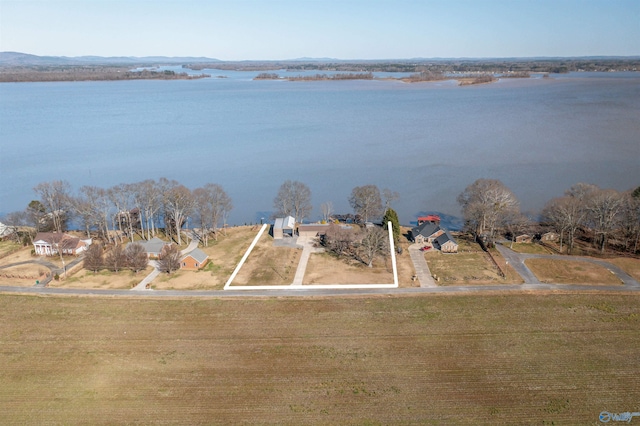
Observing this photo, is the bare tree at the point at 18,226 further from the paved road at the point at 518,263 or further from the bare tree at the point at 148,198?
the paved road at the point at 518,263

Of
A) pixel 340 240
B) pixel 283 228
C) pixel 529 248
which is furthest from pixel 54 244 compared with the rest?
pixel 529 248

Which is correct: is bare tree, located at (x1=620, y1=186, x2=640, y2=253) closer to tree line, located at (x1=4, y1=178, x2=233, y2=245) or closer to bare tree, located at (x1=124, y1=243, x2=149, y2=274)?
tree line, located at (x1=4, y1=178, x2=233, y2=245)

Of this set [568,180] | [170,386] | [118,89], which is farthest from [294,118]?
[118,89]

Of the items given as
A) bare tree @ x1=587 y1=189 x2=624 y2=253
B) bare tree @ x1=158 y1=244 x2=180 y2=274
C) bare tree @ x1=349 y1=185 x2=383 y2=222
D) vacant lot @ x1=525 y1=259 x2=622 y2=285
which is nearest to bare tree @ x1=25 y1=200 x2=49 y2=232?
bare tree @ x1=158 y1=244 x2=180 y2=274

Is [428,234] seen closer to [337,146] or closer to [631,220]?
[631,220]

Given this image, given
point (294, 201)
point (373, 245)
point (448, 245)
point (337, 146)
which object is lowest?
point (448, 245)

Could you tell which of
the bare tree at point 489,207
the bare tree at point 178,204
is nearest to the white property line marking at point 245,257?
the bare tree at point 178,204

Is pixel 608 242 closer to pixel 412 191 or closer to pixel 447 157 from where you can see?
pixel 412 191
